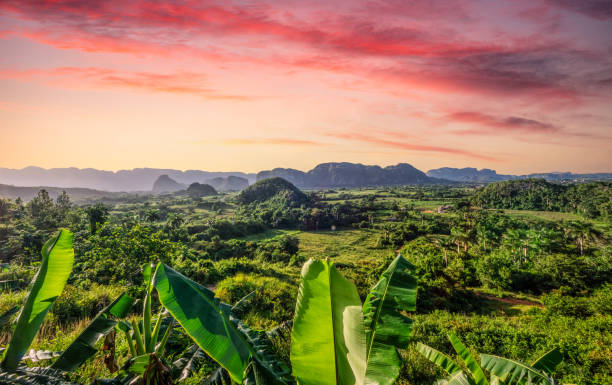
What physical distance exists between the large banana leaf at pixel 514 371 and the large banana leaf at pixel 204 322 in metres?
2.41

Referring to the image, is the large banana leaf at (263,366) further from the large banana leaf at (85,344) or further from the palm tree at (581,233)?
the palm tree at (581,233)

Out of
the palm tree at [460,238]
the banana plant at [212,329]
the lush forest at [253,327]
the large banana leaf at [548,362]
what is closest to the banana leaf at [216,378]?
the lush forest at [253,327]

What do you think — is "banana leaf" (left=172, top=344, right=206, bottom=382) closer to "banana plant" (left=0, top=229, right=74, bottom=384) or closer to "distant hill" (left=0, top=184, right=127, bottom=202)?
"banana plant" (left=0, top=229, right=74, bottom=384)

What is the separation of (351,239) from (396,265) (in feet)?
177

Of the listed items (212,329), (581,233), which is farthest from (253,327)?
(581,233)

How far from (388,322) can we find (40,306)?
2947 millimetres

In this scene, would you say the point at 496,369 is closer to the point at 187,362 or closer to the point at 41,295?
the point at 187,362

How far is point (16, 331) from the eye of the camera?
1.97 meters

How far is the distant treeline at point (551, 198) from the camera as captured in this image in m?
70.5

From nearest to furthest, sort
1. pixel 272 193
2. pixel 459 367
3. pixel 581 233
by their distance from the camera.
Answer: pixel 459 367
pixel 581 233
pixel 272 193

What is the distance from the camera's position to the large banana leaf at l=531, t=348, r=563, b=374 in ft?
8.77

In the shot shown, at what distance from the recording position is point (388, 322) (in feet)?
6.29

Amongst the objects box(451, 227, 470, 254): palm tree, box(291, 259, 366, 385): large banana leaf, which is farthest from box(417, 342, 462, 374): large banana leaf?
box(451, 227, 470, 254): palm tree

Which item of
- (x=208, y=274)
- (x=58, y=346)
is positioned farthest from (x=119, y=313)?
(x=208, y=274)
